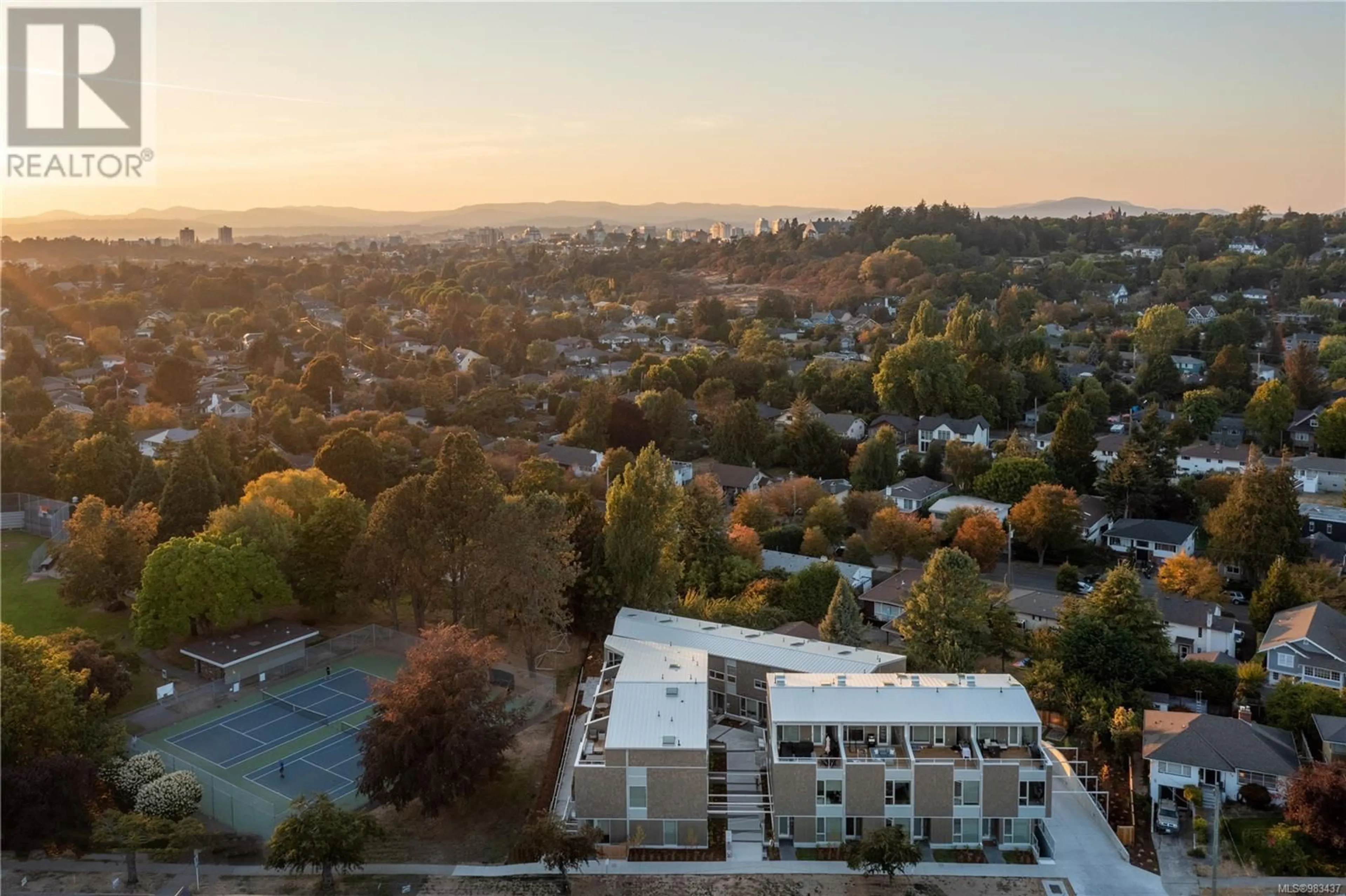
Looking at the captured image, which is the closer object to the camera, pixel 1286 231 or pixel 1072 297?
pixel 1072 297

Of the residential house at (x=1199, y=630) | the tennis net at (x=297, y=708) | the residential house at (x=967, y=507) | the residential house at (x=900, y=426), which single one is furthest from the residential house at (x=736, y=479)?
the tennis net at (x=297, y=708)

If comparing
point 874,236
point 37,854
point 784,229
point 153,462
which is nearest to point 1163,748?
point 37,854

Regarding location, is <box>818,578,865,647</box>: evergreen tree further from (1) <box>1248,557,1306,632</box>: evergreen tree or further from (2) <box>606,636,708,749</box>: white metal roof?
(1) <box>1248,557,1306,632</box>: evergreen tree

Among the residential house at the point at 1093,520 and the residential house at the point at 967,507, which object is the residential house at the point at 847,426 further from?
the residential house at the point at 1093,520

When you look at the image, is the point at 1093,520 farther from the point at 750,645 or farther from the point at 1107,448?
the point at 750,645

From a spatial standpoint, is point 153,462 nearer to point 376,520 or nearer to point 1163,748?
point 376,520
